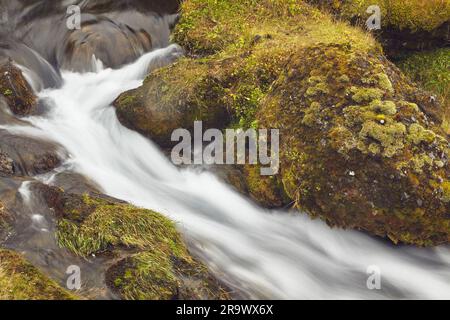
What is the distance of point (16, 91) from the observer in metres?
9.41

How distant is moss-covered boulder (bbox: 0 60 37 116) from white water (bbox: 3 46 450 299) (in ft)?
1.08

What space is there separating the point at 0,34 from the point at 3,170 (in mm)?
4929

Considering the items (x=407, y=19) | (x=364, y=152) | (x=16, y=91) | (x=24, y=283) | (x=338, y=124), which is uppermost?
(x=407, y=19)

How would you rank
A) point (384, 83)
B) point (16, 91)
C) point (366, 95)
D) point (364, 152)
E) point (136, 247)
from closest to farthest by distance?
point (136, 247) < point (364, 152) < point (366, 95) < point (384, 83) < point (16, 91)

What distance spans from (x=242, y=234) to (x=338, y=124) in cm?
212

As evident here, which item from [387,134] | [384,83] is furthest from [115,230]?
[384,83]

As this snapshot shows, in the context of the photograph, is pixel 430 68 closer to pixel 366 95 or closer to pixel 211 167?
pixel 366 95

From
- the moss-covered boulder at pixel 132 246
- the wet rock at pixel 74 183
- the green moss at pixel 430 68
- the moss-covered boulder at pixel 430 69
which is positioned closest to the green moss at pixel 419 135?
the moss-covered boulder at pixel 132 246

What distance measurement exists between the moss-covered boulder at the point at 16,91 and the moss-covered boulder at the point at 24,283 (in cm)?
463

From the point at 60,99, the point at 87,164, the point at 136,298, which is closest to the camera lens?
the point at 136,298

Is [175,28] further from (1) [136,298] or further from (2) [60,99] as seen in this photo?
(1) [136,298]
